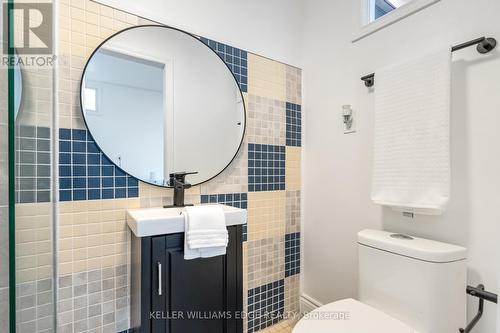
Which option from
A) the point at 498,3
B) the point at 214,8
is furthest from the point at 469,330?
the point at 214,8

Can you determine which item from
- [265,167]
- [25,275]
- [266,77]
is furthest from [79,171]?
[266,77]

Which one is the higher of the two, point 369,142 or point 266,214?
point 369,142

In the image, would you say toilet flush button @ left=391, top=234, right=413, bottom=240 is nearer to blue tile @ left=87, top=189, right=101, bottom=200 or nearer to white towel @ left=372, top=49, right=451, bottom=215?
white towel @ left=372, top=49, right=451, bottom=215

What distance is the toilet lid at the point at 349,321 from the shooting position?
3.29ft

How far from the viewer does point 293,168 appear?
1.83 meters

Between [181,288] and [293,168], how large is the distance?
1.06 metres

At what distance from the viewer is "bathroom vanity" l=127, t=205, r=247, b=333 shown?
1.04 meters

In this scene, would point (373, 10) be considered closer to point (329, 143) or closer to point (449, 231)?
point (329, 143)

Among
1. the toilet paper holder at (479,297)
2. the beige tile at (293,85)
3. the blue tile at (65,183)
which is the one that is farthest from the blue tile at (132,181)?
the toilet paper holder at (479,297)

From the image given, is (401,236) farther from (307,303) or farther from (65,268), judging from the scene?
(65,268)

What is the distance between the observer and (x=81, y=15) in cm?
114

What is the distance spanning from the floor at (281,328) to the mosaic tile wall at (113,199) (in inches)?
1.3

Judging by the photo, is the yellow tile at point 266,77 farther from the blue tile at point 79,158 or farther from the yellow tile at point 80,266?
the yellow tile at point 80,266

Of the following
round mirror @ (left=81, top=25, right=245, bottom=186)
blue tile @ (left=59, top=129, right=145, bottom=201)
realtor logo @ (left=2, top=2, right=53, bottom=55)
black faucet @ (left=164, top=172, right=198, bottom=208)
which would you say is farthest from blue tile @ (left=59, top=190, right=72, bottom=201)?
realtor logo @ (left=2, top=2, right=53, bottom=55)
